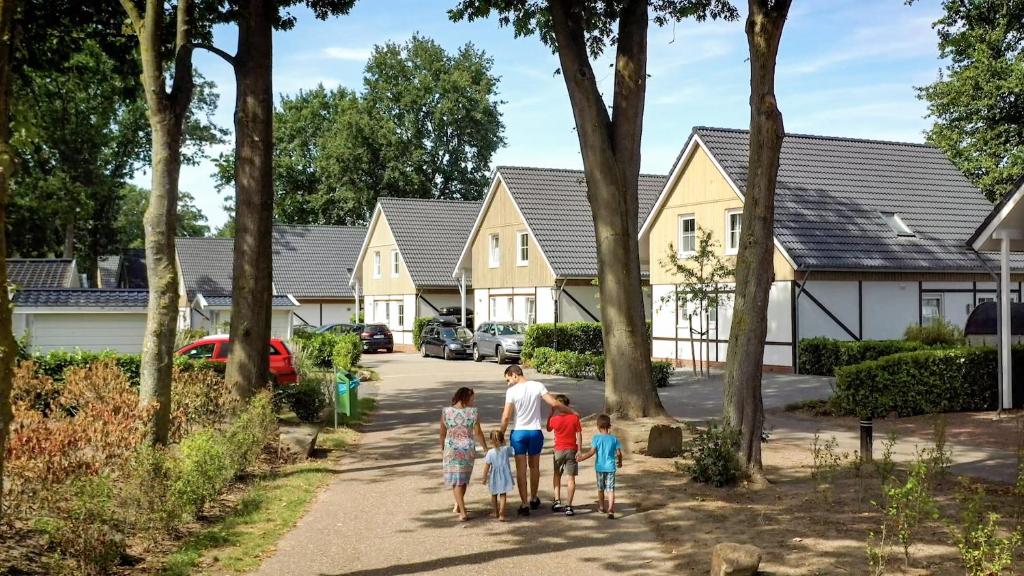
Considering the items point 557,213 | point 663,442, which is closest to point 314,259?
point 557,213

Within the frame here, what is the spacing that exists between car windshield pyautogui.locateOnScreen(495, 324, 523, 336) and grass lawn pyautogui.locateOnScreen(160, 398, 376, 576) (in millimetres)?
22489

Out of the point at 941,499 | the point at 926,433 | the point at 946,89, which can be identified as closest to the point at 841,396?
the point at 926,433

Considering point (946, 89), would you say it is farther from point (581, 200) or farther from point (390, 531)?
point (390, 531)

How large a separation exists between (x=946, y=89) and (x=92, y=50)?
35481 millimetres

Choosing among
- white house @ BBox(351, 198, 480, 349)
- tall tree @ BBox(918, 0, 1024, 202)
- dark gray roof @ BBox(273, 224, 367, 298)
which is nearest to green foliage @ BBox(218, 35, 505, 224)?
dark gray roof @ BBox(273, 224, 367, 298)

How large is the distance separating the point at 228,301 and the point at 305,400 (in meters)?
32.6

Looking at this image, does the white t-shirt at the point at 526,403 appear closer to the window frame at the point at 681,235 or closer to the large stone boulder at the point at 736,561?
the large stone boulder at the point at 736,561

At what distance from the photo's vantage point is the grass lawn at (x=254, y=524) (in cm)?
809

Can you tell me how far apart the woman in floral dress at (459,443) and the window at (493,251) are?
32397mm

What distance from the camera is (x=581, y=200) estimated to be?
4159 centimetres

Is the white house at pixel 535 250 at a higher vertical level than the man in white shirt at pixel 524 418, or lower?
higher

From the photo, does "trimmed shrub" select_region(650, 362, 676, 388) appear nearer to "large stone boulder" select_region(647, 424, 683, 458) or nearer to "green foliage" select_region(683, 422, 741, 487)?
"large stone boulder" select_region(647, 424, 683, 458)

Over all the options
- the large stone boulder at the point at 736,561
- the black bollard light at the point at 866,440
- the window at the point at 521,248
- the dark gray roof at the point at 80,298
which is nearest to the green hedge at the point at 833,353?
the black bollard light at the point at 866,440

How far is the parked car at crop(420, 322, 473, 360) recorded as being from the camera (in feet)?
129
